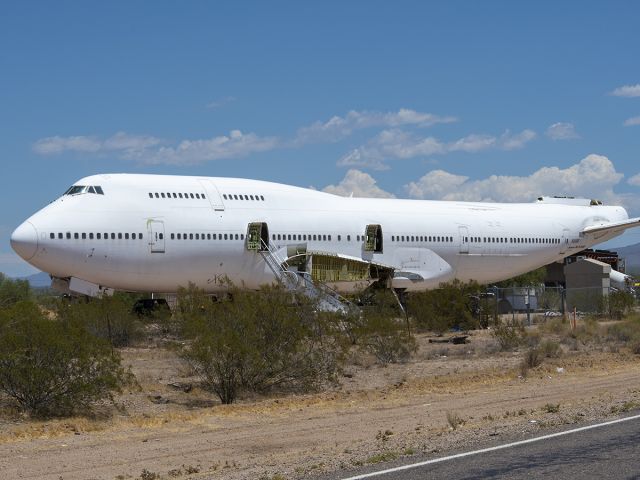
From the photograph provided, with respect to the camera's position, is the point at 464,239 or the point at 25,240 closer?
the point at 25,240

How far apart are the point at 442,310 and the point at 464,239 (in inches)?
293

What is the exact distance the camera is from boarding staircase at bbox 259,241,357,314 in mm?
33375

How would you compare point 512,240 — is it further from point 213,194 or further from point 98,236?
point 98,236

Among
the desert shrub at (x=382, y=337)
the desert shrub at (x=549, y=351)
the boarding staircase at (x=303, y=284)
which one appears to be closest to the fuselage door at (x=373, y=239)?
the boarding staircase at (x=303, y=284)

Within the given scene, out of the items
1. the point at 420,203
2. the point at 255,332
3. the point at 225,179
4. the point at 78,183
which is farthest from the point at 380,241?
the point at 255,332

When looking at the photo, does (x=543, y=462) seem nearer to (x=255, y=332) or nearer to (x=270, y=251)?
(x=255, y=332)

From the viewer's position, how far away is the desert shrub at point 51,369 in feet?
61.3

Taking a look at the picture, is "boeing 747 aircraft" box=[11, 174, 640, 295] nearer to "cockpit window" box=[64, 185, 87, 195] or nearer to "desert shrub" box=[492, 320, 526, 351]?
"cockpit window" box=[64, 185, 87, 195]

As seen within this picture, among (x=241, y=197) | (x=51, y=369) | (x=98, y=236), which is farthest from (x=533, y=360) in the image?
(x=241, y=197)

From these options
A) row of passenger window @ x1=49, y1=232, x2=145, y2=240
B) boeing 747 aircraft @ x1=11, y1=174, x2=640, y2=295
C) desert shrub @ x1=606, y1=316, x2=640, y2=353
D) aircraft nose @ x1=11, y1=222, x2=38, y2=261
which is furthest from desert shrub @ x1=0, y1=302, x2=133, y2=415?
desert shrub @ x1=606, y1=316, x2=640, y2=353

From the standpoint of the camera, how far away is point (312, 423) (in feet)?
55.2

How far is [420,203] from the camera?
4906 centimetres

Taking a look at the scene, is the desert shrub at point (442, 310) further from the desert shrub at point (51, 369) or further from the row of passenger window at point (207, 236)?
the desert shrub at point (51, 369)

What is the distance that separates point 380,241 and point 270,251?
6274mm
